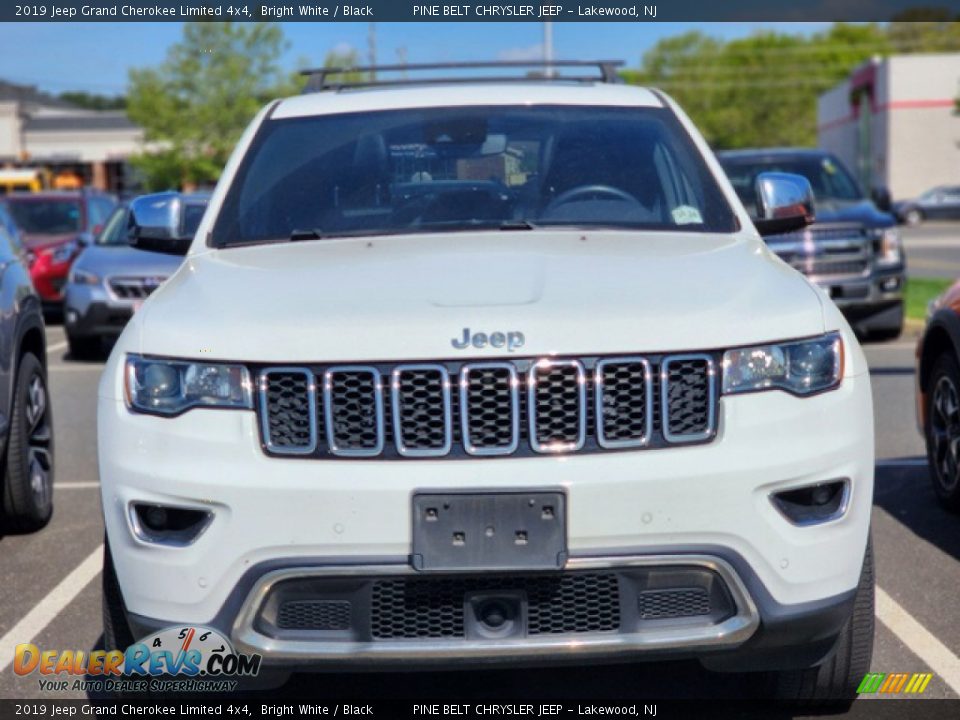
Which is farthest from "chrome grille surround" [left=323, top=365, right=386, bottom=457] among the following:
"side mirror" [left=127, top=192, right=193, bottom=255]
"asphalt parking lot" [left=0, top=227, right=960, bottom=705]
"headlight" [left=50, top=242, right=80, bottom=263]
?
"headlight" [left=50, top=242, right=80, bottom=263]

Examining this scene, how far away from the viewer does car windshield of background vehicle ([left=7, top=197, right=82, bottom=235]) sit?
20.8 metres

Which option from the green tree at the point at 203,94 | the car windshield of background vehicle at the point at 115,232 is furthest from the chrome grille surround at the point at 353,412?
the green tree at the point at 203,94

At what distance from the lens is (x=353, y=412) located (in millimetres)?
3662

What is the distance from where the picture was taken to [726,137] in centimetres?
11406

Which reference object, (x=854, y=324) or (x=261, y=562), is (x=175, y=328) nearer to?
(x=261, y=562)

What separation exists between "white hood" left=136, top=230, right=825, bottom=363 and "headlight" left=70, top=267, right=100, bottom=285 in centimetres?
1042

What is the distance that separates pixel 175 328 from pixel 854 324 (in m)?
11.2

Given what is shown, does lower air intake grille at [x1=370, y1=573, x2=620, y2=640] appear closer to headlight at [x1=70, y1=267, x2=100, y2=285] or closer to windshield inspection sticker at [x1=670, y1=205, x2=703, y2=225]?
windshield inspection sticker at [x1=670, y1=205, x2=703, y2=225]

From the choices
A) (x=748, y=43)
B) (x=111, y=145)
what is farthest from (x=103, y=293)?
(x=748, y=43)

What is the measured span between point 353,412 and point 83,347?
38.9 feet

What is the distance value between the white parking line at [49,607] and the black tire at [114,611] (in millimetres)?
949

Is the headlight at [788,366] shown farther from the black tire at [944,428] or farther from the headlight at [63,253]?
the headlight at [63,253]

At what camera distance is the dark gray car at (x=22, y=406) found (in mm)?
6375

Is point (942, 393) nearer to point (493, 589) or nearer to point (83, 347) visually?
point (493, 589)
